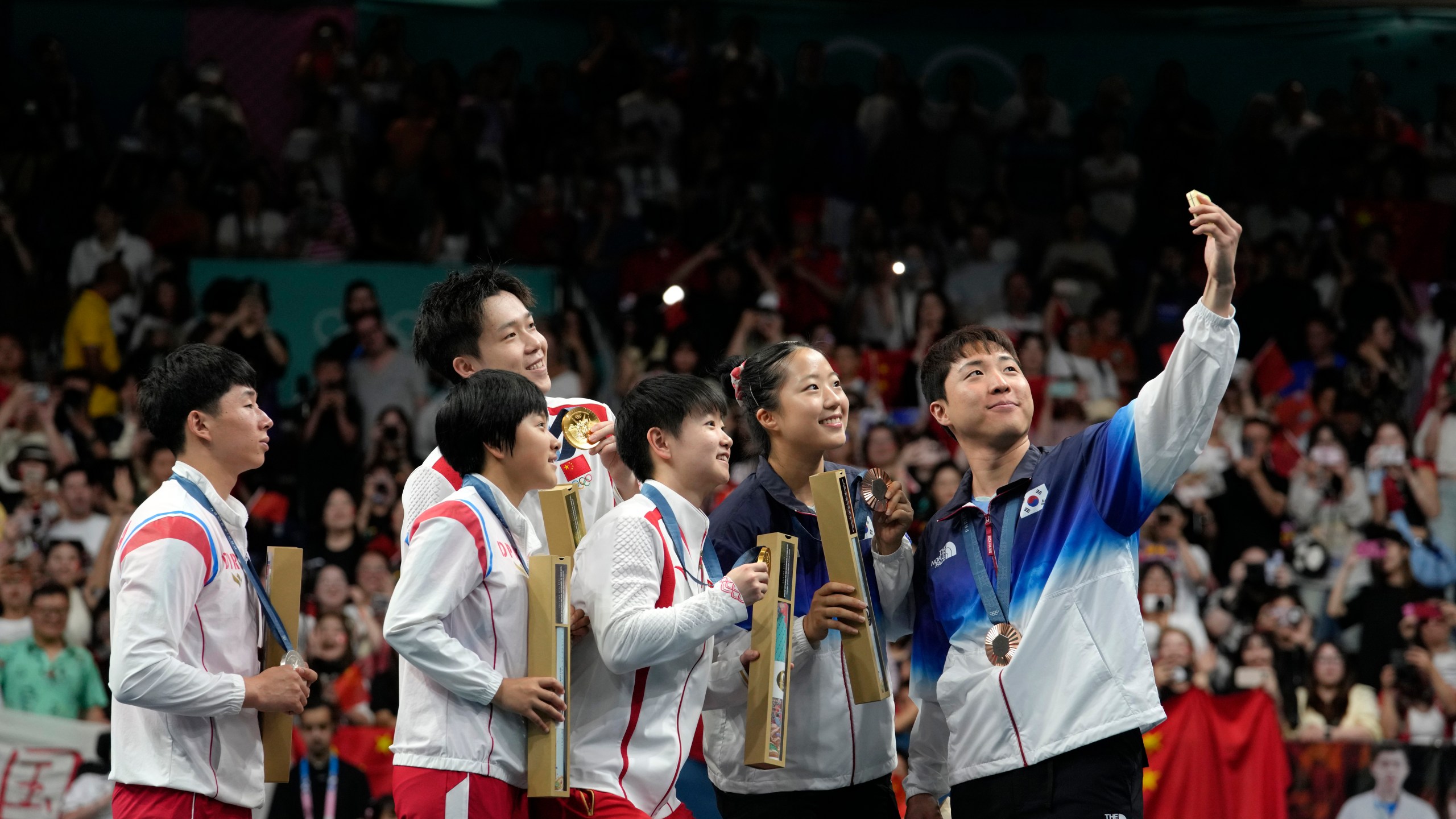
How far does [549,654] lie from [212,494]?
40.6 inches

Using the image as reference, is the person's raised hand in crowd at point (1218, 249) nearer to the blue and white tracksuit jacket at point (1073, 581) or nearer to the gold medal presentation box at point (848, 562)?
the blue and white tracksuit jacket at point (1073, 581)

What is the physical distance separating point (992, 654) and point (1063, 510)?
17.0 inches

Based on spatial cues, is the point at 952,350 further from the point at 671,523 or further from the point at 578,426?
the point at 578,426

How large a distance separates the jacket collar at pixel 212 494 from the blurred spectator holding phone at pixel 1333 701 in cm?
642

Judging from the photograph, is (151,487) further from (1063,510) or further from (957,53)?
(957,53)

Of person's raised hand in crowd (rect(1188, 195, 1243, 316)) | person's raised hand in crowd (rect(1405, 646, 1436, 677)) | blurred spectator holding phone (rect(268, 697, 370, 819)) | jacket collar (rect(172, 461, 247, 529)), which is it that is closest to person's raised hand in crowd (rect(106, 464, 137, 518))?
blurred spectator holding phone (rect(268, 697, 370, 819))

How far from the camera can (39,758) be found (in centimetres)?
751

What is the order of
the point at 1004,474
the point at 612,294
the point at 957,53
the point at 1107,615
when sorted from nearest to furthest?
the point at 1107,615 < the point at 1004,474 < the point at 612,294 < the point at 957,53

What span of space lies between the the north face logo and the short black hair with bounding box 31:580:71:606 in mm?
5789

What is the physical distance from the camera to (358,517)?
31.9ft

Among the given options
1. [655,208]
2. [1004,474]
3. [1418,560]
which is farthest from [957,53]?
[1004,474]

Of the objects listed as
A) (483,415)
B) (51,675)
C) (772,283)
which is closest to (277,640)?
(483,415)

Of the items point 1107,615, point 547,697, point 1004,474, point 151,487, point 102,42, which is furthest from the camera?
point 102,42

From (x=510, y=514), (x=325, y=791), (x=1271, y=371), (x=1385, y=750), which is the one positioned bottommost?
(x=325, y=791)
